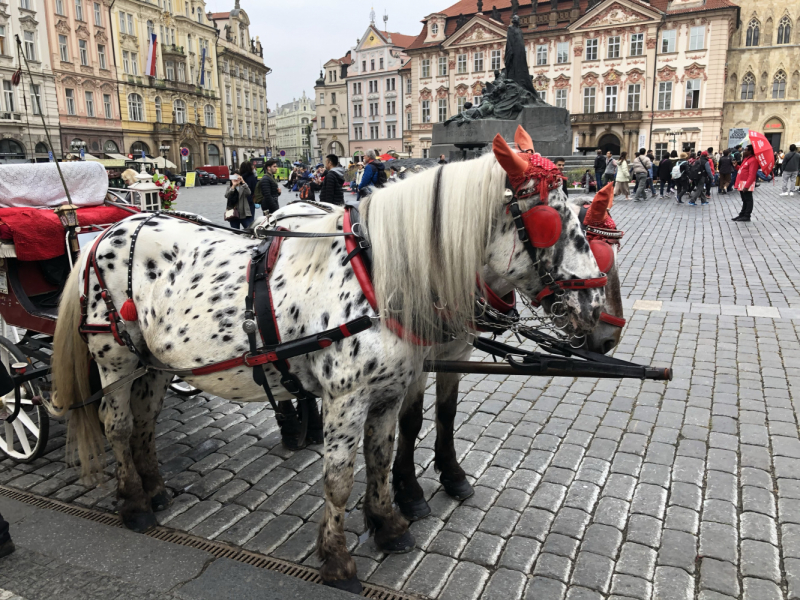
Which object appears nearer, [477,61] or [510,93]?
[510,93]

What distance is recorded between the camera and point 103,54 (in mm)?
48438

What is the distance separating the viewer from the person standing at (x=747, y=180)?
Result: 44.8 feet

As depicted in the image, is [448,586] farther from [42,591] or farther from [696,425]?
[696,425]

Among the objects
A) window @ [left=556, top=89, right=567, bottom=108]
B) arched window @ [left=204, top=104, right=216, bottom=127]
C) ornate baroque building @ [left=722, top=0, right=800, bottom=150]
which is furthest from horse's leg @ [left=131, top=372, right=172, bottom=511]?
arched window @ [left=204, top=104, right=216, bottom=127]

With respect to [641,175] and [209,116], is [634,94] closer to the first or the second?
[641,175]

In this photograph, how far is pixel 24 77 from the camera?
122 feet

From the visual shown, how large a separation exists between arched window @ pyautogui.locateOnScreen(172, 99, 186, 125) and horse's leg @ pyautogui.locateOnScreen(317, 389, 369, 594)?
199ft

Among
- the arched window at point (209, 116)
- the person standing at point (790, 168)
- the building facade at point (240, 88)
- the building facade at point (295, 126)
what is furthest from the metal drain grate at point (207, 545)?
the building facade at point (295, 126)

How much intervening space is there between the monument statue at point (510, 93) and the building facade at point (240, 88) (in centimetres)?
4649

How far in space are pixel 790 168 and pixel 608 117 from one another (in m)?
31.7

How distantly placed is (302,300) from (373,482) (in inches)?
39.0

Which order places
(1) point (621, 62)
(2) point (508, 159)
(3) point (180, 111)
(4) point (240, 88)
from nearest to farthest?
(2) point (508, 159), (1) point (621, 62), (3) point (180, 111), (4) point (240, 88)

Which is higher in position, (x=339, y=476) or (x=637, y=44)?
(x=637, y=44)

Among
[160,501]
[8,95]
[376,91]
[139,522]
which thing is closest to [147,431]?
[160,501]
